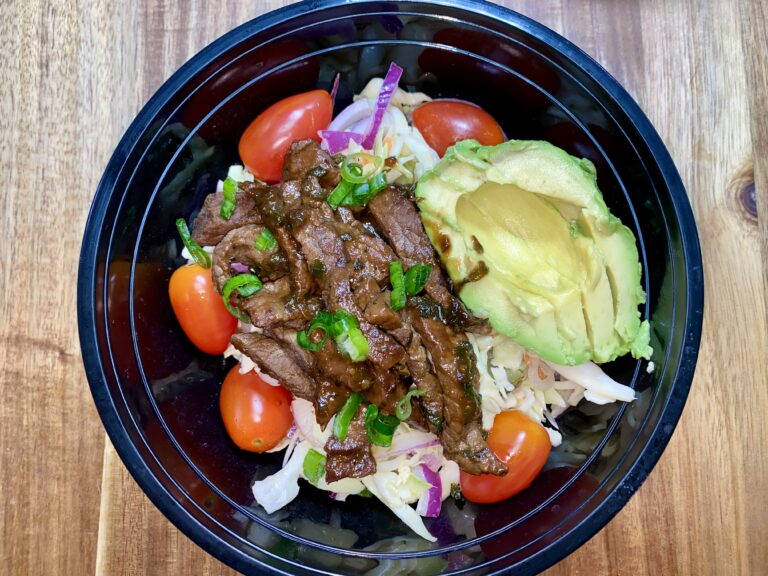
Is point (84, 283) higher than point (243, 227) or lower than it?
lower

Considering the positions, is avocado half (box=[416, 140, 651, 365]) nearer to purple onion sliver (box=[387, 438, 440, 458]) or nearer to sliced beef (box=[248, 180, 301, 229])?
sliced beef (box=[248, 180, 301, 229])

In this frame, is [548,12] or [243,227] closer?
[243,227]

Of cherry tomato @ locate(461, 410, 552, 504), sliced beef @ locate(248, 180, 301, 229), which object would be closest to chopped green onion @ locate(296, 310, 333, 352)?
sliced beef @ locate(248, 180, 301, 229)

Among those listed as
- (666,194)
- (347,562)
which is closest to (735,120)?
(666,194)

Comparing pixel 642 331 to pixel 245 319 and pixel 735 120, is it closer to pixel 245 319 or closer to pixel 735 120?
pixel 735 120

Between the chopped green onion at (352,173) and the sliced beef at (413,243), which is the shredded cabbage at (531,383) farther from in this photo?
the chopped green onion at (352,173)

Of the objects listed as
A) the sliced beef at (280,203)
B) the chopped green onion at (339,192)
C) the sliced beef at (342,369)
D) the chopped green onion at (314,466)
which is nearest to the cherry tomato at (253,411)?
the chopped green onion at (314,466)

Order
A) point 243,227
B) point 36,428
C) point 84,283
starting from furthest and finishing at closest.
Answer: point 36,428 → point 243,227 → point 84,283
